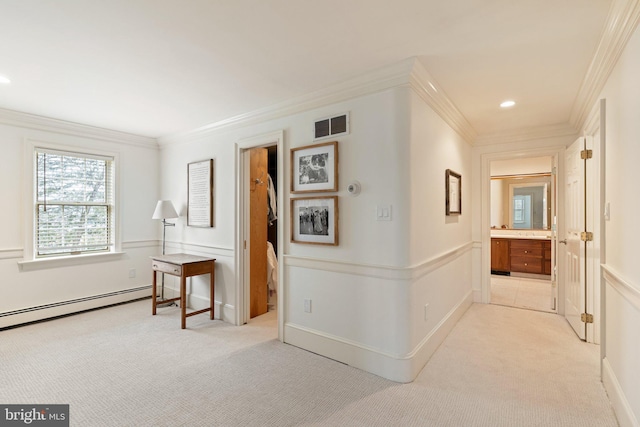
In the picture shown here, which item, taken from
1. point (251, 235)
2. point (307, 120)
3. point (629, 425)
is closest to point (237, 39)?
point (307, 120)

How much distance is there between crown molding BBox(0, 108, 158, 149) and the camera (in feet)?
11.6

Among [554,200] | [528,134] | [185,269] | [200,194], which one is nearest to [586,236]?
[554,200]

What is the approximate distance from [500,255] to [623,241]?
5086 mm

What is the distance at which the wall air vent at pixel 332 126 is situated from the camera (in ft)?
9.03

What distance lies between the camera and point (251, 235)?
385 cm

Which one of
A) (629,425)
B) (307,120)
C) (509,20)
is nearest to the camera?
(629,425)

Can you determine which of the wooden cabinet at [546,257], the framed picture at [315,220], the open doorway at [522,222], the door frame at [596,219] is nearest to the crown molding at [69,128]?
the framed picture at [315,220]

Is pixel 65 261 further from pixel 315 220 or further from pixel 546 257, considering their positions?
pixel 546 257

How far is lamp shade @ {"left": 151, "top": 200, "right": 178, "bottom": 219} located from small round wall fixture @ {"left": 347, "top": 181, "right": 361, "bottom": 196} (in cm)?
281

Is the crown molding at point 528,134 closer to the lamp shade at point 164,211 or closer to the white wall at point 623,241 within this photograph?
the white wall at point 623,241

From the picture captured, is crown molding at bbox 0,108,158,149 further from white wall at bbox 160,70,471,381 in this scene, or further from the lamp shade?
white wall at bbox 160,70,471,381

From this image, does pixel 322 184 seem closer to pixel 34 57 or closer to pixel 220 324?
pixel 220 324

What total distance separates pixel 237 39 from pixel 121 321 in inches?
137

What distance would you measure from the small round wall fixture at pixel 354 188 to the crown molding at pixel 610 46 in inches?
72.0
